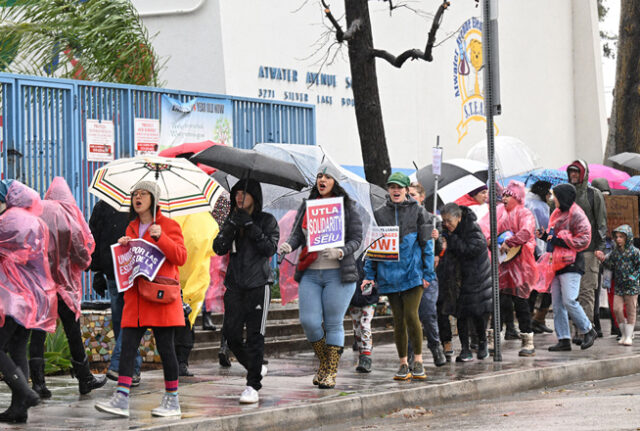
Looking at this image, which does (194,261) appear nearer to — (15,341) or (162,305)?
(162,305)

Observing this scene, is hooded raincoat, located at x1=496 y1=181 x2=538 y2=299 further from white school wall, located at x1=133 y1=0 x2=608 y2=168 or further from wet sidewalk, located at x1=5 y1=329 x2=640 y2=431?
white school wall, located at x1=133 y1=0 x2=608 y2=168

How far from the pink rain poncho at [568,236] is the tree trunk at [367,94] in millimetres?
3016

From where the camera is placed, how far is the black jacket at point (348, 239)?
9.77m

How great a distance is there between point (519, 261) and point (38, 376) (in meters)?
5.94

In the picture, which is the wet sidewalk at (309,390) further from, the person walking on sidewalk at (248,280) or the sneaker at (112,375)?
the person walking on sidewalk at (248,280)

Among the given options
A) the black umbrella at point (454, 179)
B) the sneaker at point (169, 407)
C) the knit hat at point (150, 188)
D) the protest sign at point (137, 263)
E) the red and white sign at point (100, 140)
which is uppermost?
the red and white sign at point (100, 140)

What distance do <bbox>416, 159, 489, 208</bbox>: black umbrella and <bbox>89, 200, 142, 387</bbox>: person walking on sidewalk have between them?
406 centimetres

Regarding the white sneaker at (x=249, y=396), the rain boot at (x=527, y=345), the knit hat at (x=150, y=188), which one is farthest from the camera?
the rain boot at (x=527, y=345)

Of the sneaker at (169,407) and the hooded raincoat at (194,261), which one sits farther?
the hooded raincoat at (194,261)

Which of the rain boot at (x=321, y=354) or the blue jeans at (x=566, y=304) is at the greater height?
the blue jeans at (x=566, y=304)

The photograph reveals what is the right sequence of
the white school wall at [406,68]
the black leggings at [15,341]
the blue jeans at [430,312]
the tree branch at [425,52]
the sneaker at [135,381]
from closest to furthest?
the black leggings at [15,341] → the sneaker at [135,381] → the blue jeans at [430,312] → the tree branch at [425,52] → the white school wall at [406,68]

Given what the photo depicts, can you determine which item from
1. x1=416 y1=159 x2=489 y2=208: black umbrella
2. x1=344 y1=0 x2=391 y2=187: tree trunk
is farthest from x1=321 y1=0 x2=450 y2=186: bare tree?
x1=416 y1=159 x2=489 y2=208: black umbrella

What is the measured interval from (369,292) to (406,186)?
109 centimetres

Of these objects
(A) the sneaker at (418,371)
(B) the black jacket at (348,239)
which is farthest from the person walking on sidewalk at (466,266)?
(B) the black jacket at (348,239)
